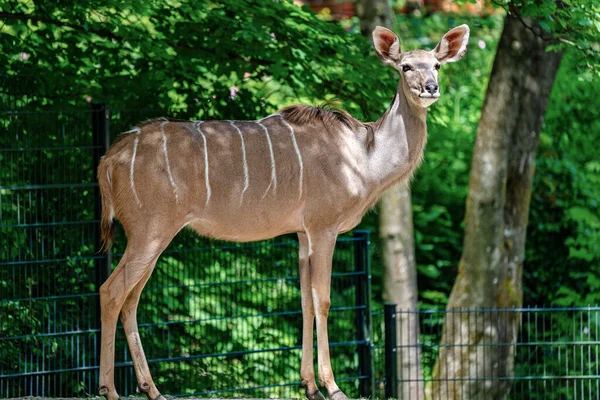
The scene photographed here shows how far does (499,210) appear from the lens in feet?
29.7

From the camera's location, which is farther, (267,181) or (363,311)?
(363,311)

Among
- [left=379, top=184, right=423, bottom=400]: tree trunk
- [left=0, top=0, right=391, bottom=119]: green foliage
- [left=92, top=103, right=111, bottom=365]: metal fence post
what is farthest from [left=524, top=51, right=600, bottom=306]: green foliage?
[left=92, top=103, right=111, bottom=365]: metal fence post

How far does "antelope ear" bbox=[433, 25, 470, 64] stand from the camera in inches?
243

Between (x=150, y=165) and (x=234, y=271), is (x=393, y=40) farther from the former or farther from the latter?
(x=234, y=271)

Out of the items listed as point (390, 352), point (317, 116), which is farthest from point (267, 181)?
point (390, 352)

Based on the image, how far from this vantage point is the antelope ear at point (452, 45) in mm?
6176

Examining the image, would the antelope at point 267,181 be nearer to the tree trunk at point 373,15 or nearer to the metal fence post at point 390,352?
the metal fence post at point 390,352

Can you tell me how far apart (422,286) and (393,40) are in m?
5.14

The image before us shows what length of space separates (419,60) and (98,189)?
2.47m

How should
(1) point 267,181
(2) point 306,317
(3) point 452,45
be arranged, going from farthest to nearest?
(3) point 452,45
(2) point 306,317
(1) point 267,181

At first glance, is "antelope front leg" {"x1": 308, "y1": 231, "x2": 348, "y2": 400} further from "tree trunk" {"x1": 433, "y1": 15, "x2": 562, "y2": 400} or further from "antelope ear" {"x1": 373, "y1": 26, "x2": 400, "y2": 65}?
"tree trunk" {"x1": 433, "y1": 15, "x2": 562, "y2": 400}

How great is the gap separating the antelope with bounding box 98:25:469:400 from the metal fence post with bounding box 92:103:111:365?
1.07 m

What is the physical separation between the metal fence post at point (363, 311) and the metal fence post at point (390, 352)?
27cm

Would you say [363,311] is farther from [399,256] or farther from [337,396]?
[337,396]
